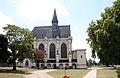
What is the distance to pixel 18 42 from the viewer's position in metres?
56.2

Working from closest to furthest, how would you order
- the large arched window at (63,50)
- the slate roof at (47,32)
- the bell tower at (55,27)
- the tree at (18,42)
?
the tree at (18,42)
the large arched window at (63,50)
the slate roof at (47,32)
the bell tower at (55,27)

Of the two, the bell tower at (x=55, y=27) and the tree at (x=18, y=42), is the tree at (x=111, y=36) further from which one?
the bell tower at (x=55, y=27)

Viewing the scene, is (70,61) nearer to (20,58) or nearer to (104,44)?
(20,58)

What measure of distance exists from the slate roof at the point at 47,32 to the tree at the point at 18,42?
202 feet

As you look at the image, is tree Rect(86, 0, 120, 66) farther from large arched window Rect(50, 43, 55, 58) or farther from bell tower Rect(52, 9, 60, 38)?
bell tower Rect(52, 9, 60, 38)

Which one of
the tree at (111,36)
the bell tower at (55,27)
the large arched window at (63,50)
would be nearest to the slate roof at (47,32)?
the bell tower at (55,27)

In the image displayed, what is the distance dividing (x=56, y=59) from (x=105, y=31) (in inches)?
3120

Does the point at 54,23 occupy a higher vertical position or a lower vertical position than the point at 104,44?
higher

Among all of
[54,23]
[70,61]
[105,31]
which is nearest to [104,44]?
[105,31]

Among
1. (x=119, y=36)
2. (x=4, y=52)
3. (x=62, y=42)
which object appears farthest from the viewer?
(x=62, y=42)

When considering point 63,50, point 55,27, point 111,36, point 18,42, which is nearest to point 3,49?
point 18,42

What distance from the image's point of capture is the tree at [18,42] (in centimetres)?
5550

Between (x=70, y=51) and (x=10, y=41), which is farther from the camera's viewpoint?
(x=70, y=51)

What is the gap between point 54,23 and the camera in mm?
121375
